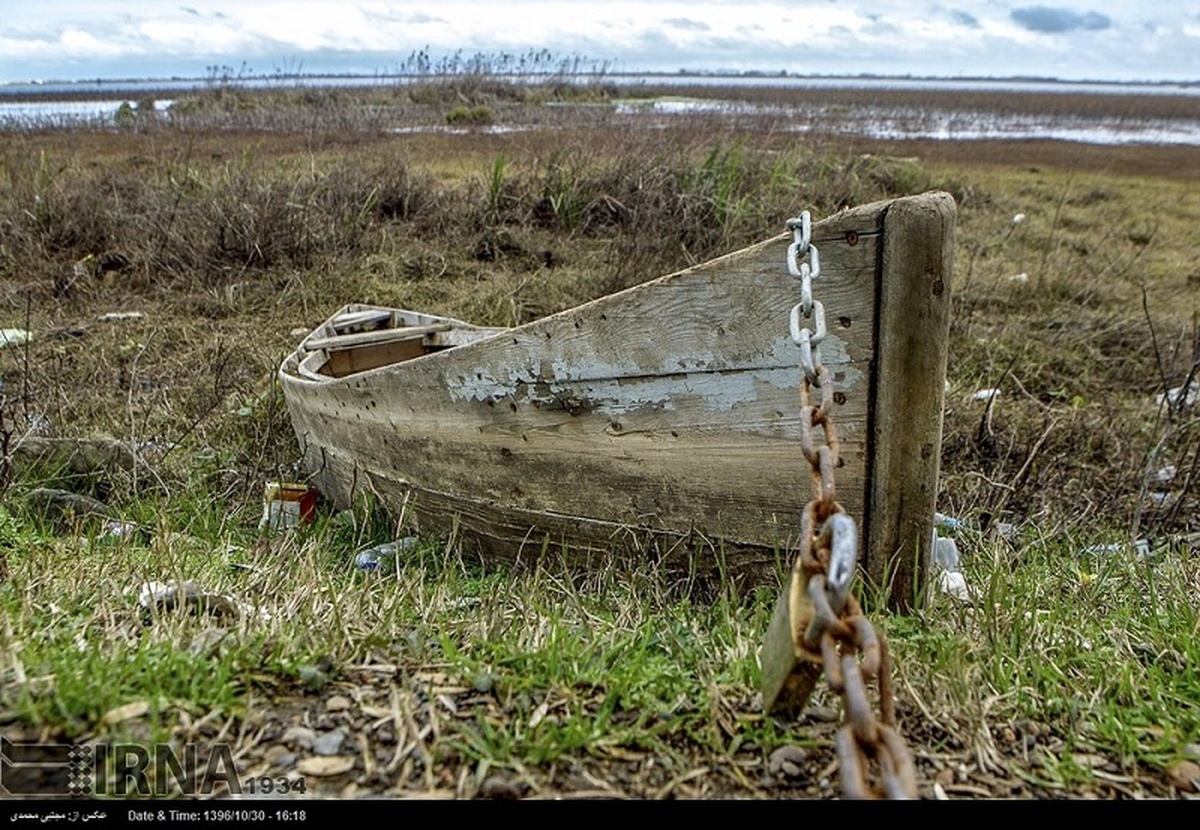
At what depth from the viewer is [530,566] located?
3.40 m

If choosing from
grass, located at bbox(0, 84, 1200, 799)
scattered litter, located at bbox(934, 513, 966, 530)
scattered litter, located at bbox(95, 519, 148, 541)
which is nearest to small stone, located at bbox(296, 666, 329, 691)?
grass, located at bbox(0, 84, 1200, 799)

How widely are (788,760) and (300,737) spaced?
90cm

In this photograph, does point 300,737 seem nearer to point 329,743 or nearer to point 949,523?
point 329,743

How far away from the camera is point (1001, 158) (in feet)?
65.9

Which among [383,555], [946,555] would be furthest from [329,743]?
[946,555]

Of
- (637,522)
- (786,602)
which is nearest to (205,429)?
(637,522)

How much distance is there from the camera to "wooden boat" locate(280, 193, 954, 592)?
2533 mm

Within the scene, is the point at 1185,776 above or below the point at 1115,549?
above

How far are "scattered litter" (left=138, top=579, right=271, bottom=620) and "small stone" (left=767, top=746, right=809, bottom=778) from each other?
4.10 feet

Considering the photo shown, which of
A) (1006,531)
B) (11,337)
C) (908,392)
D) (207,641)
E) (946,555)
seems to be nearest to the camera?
(207,641)

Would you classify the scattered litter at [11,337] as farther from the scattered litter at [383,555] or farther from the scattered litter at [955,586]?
the scattered litter at [955,586]

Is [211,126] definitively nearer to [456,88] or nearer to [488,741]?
[456,88]

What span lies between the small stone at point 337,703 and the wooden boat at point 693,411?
1408mm

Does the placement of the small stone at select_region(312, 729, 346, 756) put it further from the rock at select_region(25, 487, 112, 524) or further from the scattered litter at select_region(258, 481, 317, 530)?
the rock at select_region(25, 487, 112, 524)
